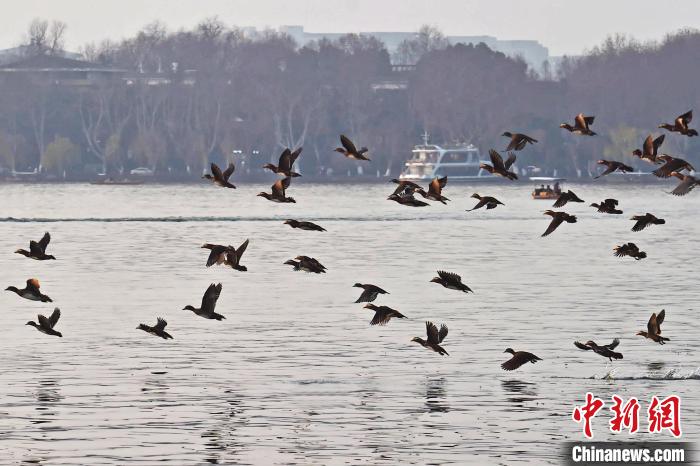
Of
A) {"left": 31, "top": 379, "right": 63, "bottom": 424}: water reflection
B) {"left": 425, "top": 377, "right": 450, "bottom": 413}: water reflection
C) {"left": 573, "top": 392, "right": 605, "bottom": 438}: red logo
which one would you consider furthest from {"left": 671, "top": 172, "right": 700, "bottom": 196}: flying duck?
{"left": 31, "top": 379, "right": 63, "bottom": 424}: water reflection

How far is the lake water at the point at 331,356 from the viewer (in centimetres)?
3141

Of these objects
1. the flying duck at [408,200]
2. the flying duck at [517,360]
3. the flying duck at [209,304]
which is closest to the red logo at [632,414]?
the flying duck at [517,360]

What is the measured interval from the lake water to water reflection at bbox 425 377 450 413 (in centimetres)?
7

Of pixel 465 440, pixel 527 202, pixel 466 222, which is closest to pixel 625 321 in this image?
pixel 465 440

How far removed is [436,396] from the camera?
35.6m

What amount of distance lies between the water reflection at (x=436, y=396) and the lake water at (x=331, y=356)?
0.07 meters

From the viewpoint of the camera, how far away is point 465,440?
103 feet

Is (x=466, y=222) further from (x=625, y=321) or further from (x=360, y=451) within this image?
(x=360, y=451)

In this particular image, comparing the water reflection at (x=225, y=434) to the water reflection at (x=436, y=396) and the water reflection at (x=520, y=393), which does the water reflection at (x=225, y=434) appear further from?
the water reflection at (x=520, y=393)

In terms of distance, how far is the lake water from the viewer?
103 feet

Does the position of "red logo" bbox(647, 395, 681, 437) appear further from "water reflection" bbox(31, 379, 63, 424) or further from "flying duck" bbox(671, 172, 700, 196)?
"water reflection" bbox(31, 379, 63, 424)

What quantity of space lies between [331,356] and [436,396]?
5995 mm

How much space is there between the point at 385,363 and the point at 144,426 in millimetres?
8531

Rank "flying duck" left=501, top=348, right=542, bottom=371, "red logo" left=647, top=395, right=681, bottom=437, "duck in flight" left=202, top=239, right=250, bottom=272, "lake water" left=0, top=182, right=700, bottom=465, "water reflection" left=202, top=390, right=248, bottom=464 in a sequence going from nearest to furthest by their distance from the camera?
"water reflection" left=202, top=390, right=248, bottom=464 < "lake water" left=0, top=182, right=700, bottom=465 < "duck in flight" left=202, top=239, right=250, bottom=272 < "red logo" left=647, top=395, right=681, bottom=437 < "flying duck" left=501, top=348, right=542, bottom=371
